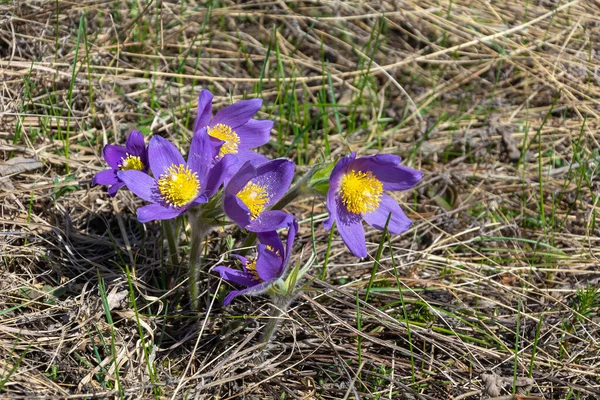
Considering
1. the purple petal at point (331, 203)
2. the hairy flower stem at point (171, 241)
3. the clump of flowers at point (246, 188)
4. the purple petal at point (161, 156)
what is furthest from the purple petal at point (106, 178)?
the purple petal at point (331, 203)

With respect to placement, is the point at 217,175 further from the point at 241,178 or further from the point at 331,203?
the point at 331,203

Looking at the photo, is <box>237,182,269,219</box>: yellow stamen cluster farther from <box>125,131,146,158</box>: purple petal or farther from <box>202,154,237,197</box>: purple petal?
<box>125,131,146,158</box>: purple petal

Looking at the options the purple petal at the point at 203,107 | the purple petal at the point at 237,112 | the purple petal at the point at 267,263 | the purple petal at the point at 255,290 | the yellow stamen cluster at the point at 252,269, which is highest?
the purple petal at the point at 203,107

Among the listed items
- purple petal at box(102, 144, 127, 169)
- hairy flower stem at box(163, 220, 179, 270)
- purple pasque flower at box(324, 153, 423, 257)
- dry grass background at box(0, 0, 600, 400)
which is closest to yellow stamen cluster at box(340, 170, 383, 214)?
purple pasque flower at box(324, 153, 423, 257)

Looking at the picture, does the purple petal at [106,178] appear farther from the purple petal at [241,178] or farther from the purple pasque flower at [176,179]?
the purple petal at [241,178]

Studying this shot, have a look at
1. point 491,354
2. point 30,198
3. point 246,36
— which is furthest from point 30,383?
point 246,36

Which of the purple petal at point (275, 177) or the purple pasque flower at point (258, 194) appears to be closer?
the purple pasque flower at point (258, 194)

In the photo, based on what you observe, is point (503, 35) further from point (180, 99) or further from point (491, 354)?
point (491, 354)
